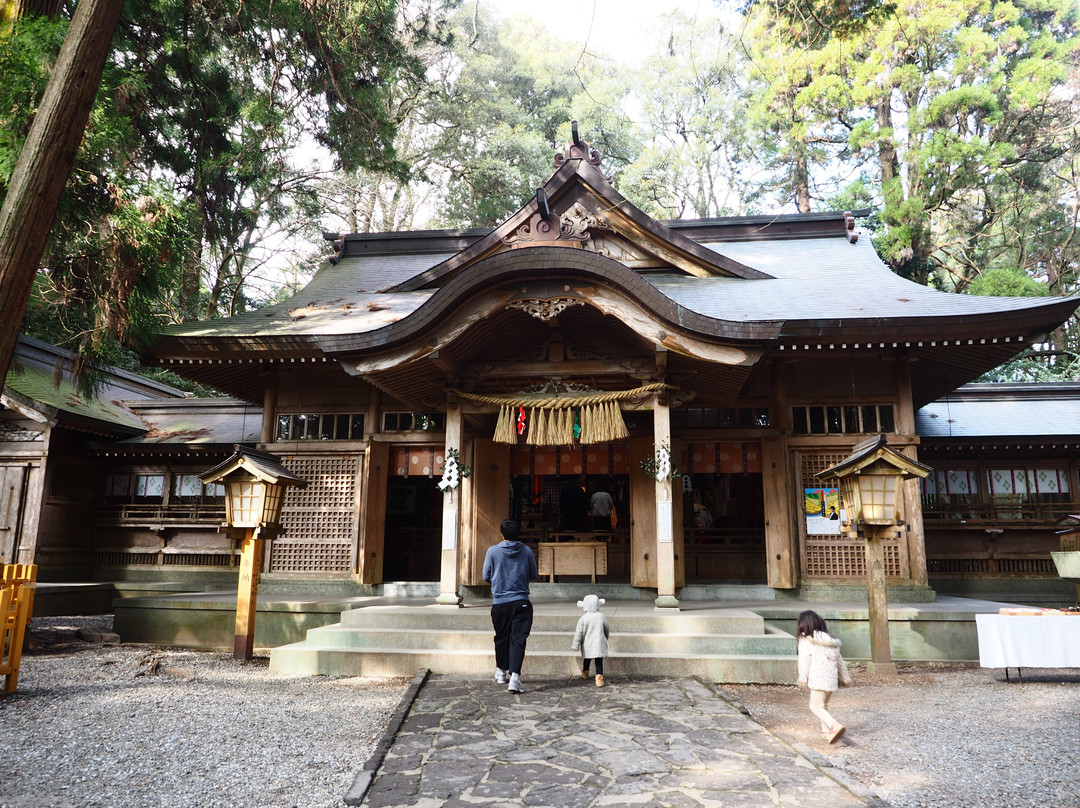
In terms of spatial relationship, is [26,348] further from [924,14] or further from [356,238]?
[924,14]

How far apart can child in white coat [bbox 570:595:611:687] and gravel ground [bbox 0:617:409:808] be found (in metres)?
1.90

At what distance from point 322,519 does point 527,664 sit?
545 centimetres

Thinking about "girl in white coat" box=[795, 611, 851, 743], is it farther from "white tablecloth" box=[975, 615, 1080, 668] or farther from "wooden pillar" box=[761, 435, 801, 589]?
"wooden pillar" box=[761, 435, 801, 589]

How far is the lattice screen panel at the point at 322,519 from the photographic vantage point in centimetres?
1148

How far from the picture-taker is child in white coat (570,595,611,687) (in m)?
6.92

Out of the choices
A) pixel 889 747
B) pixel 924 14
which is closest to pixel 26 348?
pixel 889 747

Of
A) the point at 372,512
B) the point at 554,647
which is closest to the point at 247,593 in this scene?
the point at 372,512

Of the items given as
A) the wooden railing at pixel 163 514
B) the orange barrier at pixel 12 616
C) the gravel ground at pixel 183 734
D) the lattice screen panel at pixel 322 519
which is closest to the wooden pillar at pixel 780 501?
the gravel ground at pixel 183 734

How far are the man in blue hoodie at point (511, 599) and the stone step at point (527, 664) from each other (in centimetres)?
63

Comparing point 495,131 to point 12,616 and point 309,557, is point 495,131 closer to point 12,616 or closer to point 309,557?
point 309,557

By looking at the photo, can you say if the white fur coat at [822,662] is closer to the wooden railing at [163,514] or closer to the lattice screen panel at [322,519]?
the lattice screen panel at [322,519]

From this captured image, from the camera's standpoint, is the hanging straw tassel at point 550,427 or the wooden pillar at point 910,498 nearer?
the hanging straw tassel at point 550,427

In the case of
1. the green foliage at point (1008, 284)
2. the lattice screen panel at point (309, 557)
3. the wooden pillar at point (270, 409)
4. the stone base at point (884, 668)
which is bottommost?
the stone base at point (884, 668)

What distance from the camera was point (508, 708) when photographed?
6.01 m
